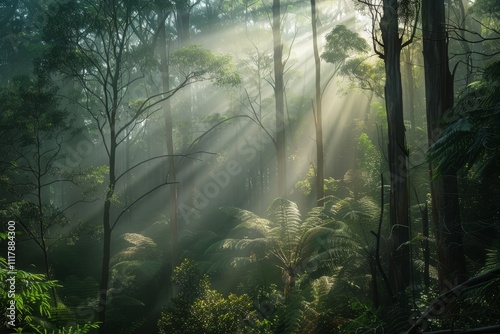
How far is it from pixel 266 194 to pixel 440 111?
62.6ft

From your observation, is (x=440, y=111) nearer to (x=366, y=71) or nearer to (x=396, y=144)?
(x=396, y=144)

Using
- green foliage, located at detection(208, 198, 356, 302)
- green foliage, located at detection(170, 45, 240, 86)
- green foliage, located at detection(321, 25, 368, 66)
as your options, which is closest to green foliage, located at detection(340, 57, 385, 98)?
green foliage, located at detection(321, 25, 368, 66)

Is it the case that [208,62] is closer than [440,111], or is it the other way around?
[440,111]

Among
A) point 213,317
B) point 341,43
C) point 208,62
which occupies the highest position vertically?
point 341,43

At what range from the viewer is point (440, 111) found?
6.42 meters

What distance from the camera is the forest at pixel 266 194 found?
5234 millimetres

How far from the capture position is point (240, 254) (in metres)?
→ 11.7

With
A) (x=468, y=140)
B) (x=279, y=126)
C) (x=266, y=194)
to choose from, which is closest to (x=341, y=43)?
(x=279, y=126)

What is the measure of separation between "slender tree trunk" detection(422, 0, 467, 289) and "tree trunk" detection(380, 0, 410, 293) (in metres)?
0.45

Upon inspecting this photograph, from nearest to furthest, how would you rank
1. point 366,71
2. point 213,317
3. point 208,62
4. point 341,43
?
point 213,317 < point 208,62 < point 341,43 < point 366,71

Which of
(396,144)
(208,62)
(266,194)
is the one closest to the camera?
(396,144)

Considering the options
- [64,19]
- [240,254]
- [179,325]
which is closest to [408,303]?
[179,325]

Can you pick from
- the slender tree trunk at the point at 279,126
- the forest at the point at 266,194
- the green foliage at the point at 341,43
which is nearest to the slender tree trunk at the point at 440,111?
the forest at the point at 266,194

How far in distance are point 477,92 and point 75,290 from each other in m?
10.9
